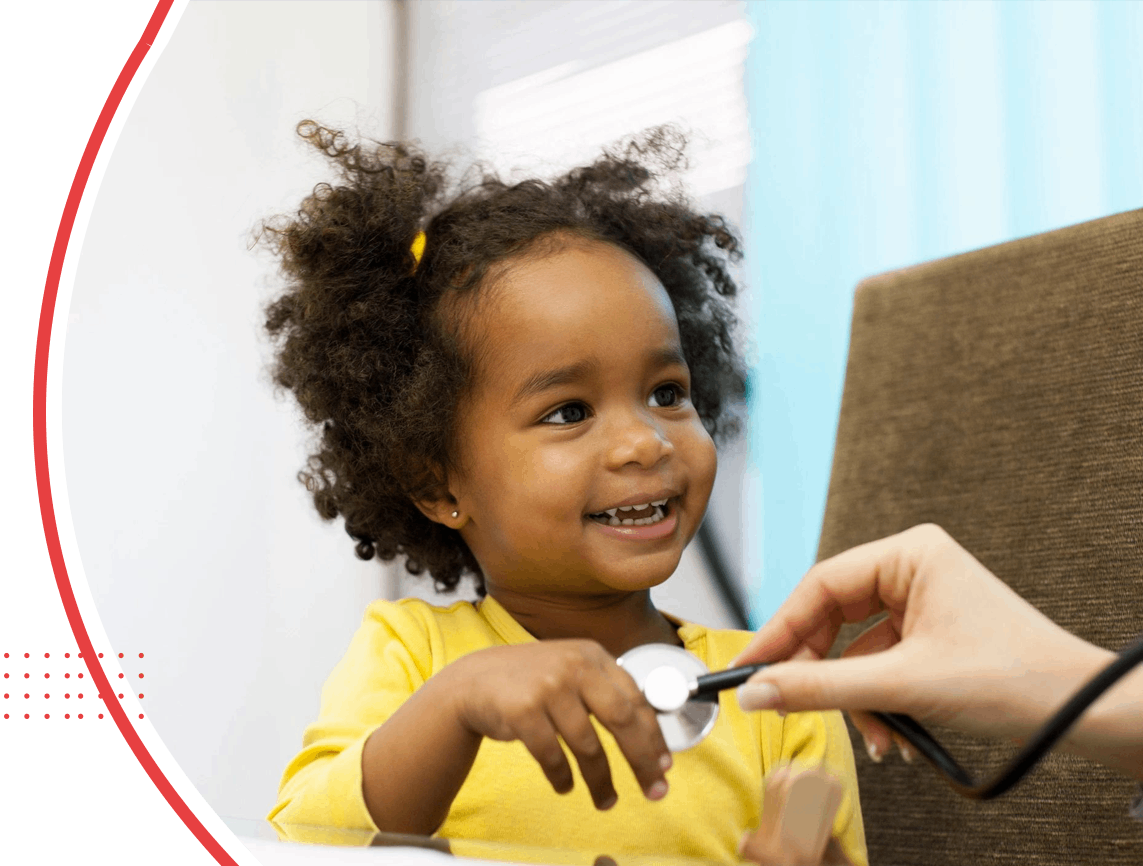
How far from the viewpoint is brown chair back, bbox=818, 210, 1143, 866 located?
26.9 inches

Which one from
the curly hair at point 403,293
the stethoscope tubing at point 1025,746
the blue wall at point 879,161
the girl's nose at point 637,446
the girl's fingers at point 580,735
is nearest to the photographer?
the stethoscope tubing at point 1025,746

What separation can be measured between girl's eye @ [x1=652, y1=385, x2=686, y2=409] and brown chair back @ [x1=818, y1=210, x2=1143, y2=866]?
250mm

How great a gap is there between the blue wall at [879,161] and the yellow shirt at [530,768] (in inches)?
28.8

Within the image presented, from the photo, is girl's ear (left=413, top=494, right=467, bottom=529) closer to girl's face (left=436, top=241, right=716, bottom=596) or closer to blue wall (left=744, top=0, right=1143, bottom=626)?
girl's face (left=436, top=241, right=716, bottom=596)

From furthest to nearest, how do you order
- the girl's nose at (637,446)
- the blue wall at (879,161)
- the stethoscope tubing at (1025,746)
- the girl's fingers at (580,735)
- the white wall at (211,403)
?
the blue wall at (879,161) → the white wall at (211,403) → the girl's nose at (637,446) → the girl's fingers at (580,735) → the stethoscope tubing at (1025,746)

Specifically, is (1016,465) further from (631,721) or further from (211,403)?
(211,403)

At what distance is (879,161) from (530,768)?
4.00 feet

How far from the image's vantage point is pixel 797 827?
1.36 feet

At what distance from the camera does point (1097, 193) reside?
4.26 ft

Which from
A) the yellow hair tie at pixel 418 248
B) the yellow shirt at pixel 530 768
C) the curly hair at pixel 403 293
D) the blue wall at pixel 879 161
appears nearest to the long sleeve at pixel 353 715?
the yellow shirt at pixel 530 768

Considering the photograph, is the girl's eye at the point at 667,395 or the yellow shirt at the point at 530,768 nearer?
the yellow shirt at the point at 530,768

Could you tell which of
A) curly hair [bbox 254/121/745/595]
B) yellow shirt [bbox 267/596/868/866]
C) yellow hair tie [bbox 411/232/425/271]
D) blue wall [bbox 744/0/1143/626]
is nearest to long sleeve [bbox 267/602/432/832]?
yellow shirt [bbox 267/596/868/866]

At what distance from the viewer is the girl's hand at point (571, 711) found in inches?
16.4

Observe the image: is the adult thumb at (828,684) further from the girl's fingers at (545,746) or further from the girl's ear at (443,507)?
the girl's ear at (443,507)
